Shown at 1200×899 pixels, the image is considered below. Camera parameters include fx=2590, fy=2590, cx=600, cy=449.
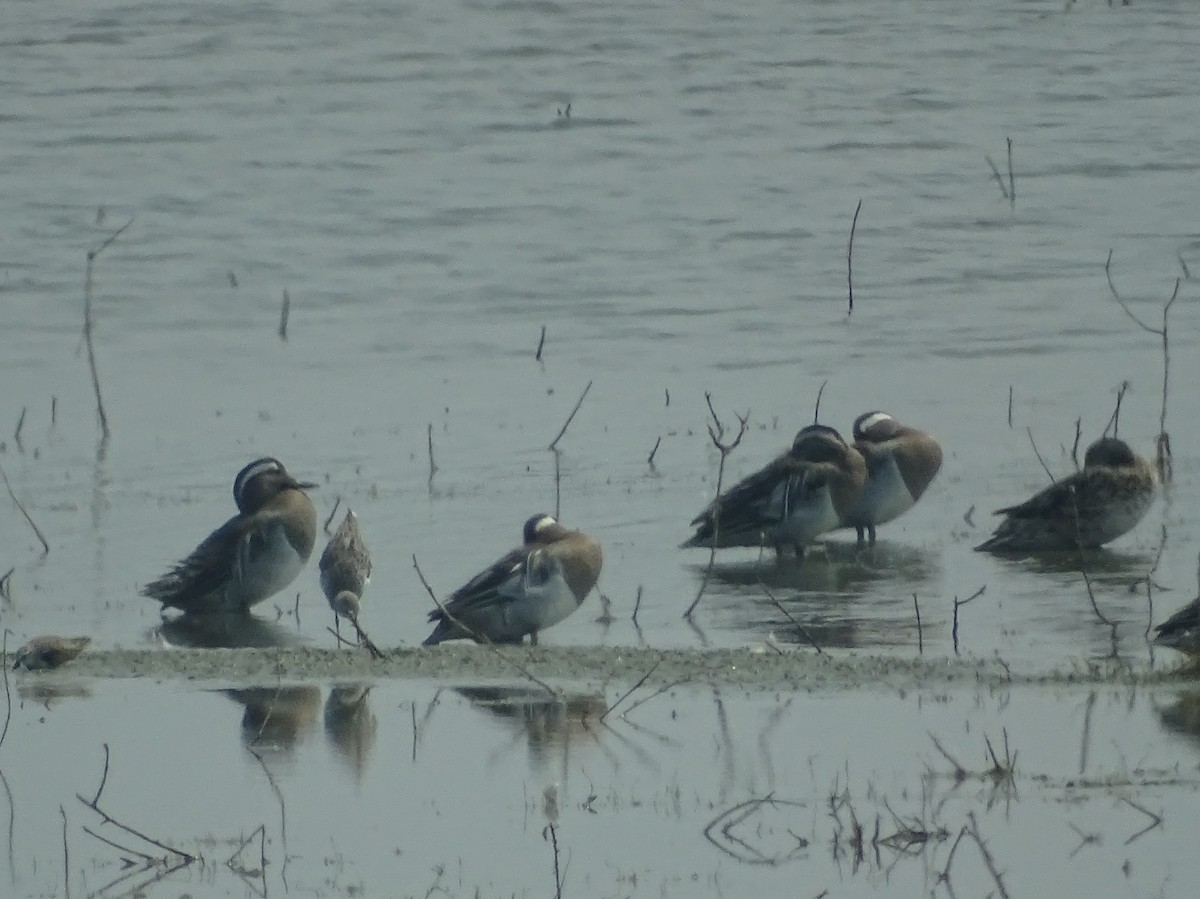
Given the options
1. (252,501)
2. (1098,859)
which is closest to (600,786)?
(1098,859)

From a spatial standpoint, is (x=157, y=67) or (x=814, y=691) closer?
(x=814, y=691)

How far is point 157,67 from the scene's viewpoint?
92.8ft

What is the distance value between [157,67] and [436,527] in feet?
57.0

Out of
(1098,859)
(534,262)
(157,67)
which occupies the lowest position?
(1098,859)

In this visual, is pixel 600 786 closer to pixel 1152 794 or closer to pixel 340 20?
pixel 1152 794

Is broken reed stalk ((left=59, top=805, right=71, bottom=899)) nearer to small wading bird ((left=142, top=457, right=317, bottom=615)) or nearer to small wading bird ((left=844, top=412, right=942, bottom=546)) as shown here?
small wading bird ((left=142, top=457, right=317, bottom=615))

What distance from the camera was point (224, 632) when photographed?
1027cm

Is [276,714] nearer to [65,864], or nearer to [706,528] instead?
[65,864]

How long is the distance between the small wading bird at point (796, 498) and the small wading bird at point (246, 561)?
177 centimetres

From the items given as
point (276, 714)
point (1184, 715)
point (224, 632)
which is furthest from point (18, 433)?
point (1184, 715)

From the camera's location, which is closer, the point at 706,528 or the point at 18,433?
the point at 706,528

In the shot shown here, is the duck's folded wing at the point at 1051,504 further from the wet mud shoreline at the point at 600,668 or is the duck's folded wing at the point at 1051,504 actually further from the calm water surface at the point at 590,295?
the wet mud shoreline at the point at 600,668

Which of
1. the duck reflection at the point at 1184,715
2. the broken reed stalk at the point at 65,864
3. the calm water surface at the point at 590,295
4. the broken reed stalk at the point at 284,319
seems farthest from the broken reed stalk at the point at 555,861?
the broken reed stalk at the point at 284,319

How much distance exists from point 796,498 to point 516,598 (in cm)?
264
